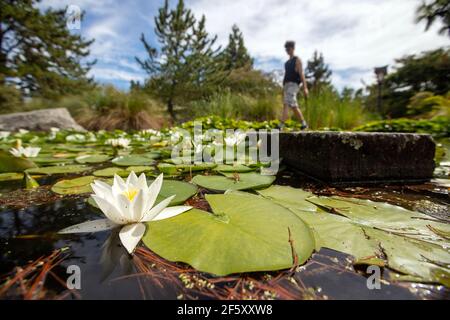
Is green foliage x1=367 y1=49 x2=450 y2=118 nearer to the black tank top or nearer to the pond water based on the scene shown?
the black tank top

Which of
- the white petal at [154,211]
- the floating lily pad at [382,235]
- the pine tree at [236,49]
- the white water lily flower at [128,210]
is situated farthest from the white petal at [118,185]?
the pine tree at [236,49]

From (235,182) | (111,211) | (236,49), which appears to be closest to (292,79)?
(235,182)

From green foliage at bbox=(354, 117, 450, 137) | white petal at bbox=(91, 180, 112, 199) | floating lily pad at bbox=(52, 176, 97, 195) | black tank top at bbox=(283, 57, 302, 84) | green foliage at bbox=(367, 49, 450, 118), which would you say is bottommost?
floating lily pad at bbox=(52, 176, 97, 195)

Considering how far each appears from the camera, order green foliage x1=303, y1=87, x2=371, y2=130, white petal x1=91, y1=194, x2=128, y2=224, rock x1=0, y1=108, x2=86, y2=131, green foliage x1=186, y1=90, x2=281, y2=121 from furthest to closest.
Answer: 1. green foliage x1=186, y1=90, x2=281, y2=121
2. rock x1=0, y1=108, x2=86, y2=131
3. green foliage x1=303, y1=87, x2=371, y2=130
4. white petal x1=91, y1=194, x2=128, y2=224

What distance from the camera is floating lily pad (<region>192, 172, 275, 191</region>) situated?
94 cm

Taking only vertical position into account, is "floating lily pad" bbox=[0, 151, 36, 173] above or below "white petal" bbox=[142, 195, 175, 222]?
above

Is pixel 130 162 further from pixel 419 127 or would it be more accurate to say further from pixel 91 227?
pixel 419 127

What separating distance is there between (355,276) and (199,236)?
32cm

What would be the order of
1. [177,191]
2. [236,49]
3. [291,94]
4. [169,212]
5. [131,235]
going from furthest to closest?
1. [236,49]
2. [291,94]
3. [177,191]
4. [169,212]
5. [131,235]

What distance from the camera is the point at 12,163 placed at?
51.1 inches

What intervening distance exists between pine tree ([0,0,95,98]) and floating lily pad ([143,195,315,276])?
12891 millimetres

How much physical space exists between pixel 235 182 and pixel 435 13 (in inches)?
546

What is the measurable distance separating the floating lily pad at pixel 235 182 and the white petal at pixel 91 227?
1.38ft

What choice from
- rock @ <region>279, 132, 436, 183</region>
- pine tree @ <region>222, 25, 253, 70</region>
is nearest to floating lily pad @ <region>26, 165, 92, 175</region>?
rock @ <region>279, 132, 436, 183</region>
